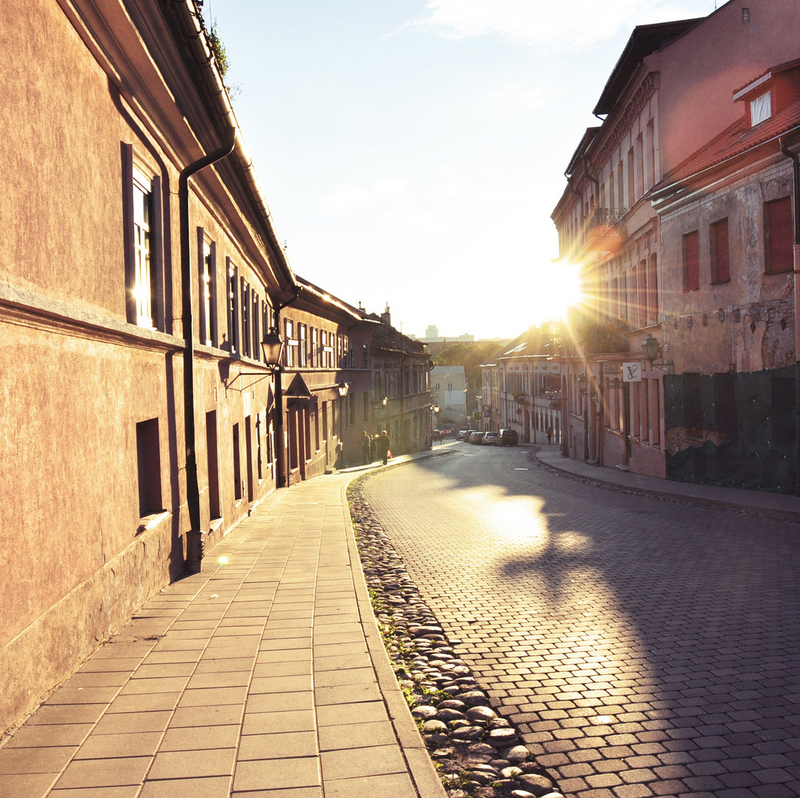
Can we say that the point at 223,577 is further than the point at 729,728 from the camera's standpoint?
Yes

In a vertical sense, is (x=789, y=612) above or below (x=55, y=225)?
below

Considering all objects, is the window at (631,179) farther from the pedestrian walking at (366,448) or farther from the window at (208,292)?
the pedestrian walking at (366,448)

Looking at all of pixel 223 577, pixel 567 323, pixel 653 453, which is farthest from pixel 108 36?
pixel 567 323

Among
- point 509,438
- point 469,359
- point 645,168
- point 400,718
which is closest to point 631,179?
point 645,168

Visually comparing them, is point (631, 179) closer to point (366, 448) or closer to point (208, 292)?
point (208, 292)

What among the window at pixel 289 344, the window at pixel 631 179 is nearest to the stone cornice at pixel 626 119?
the window at pixel 631 179

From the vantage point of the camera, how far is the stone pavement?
424 cm

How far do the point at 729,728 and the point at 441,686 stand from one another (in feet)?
6.78

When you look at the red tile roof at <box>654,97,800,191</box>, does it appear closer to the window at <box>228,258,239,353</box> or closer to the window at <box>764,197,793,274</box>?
the window at <box>764,197,793,274</box>

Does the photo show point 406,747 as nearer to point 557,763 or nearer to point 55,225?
point 557,763

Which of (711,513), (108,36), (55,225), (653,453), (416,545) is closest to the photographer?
(55,225)

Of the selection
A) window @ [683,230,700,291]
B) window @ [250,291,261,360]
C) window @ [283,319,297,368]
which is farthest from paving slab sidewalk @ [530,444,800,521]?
window @ [250,291,261,360]

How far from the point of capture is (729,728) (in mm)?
5094

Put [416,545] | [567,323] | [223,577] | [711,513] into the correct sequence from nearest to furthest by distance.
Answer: [223,577], [416,545], [711,513], [567,323]
